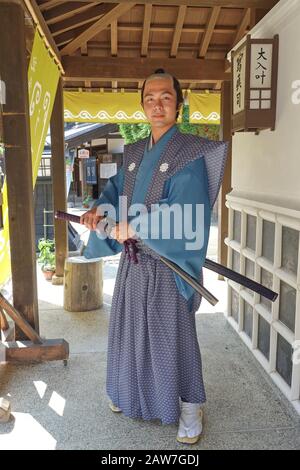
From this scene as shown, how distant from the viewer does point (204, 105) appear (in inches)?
241

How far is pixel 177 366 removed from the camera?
2.10m

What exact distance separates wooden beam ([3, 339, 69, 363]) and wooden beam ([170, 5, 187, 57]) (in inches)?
141

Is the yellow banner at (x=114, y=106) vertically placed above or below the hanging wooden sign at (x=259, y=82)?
above

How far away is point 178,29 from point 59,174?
2.23 metres

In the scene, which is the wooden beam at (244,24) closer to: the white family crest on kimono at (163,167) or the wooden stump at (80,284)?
the wooden stump at (80,284)

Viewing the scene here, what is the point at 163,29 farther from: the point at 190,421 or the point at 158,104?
the point at 190,421

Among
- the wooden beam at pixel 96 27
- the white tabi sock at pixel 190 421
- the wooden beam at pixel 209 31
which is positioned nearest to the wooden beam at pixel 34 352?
the white tabi sock at pixel 190 421

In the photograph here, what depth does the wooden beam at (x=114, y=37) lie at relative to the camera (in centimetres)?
448

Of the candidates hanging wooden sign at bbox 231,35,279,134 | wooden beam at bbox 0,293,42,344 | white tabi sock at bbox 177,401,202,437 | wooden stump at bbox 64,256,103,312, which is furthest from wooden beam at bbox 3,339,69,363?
hanging wooden sign at bbox 231,35,279,134

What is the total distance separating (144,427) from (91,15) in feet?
12.6

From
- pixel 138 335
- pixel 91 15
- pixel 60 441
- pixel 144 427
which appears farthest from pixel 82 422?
pixel 91 15

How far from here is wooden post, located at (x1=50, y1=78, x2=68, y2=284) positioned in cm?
505

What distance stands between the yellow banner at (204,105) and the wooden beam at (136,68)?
40.1 inches

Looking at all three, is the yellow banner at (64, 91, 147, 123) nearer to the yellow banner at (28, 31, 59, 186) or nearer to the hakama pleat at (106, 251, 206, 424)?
the yellow banner at (28, 31, 59, 186)
